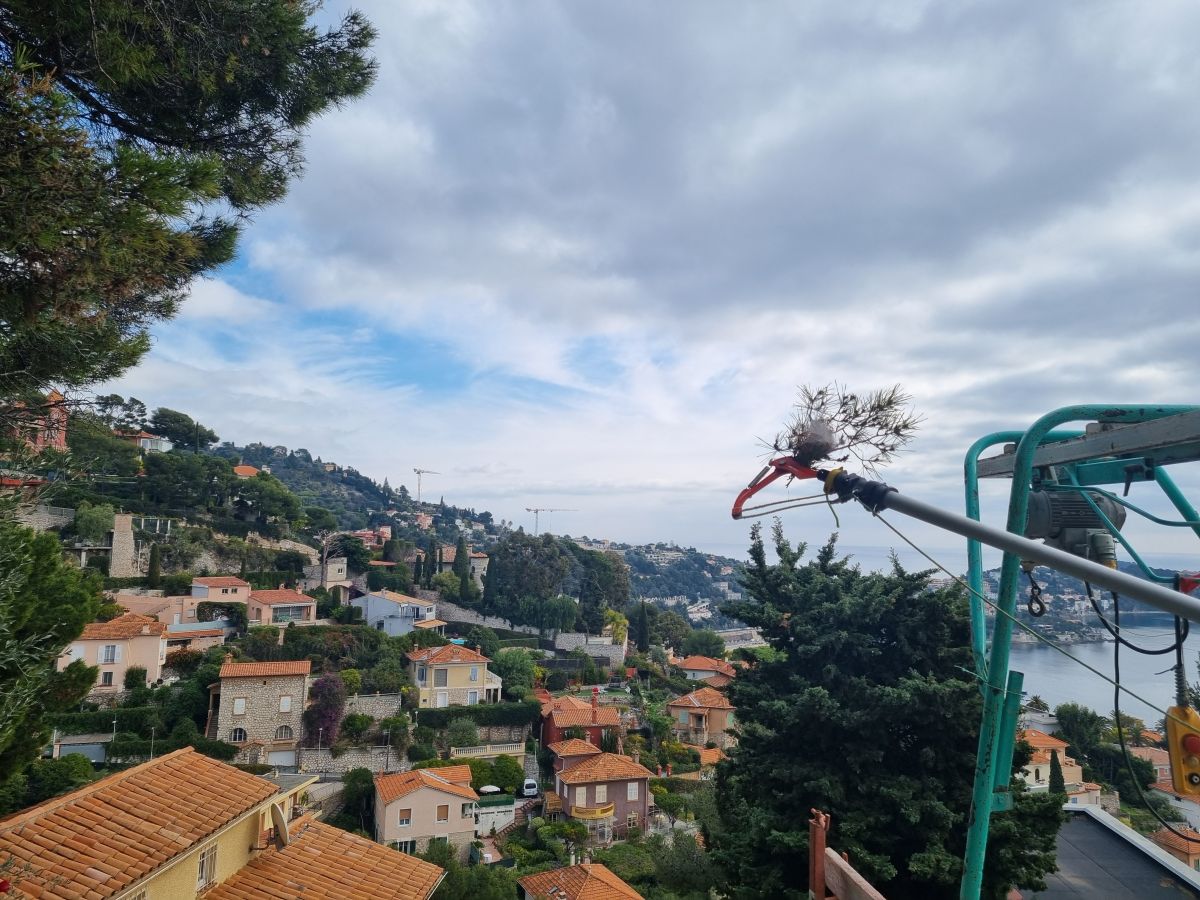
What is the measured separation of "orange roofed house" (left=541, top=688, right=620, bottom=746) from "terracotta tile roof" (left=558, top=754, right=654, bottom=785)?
3.67 metres

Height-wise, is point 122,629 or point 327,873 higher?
point 327,873

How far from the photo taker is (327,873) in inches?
286

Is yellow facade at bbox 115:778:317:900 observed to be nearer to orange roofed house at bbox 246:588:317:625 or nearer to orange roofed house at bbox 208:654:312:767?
orange roofed house at bbox 208:654:312:767

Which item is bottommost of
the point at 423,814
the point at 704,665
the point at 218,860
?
the point at 704,665

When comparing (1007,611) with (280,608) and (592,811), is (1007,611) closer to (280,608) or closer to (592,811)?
(592,811)

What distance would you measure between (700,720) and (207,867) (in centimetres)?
3090

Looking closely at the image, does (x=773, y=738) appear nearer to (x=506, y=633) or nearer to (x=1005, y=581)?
(x=1005, y=581)

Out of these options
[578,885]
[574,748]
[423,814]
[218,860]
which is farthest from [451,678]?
[218,860]

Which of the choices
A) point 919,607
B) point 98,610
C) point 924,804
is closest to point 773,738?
point 924,804

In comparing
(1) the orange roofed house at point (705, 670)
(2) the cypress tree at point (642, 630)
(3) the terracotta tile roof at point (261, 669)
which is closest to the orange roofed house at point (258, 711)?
(3) the terracotta tile roof at point (261, 669)

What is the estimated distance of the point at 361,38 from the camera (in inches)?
255

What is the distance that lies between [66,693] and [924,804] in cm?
888

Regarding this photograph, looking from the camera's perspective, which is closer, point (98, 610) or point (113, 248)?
point (113, 248)

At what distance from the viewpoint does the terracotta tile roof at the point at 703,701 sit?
34.2 m
